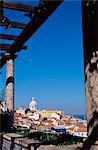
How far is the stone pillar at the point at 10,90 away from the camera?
468 inches

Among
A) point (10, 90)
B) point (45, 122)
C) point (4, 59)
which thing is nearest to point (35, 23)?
point (4, 59)

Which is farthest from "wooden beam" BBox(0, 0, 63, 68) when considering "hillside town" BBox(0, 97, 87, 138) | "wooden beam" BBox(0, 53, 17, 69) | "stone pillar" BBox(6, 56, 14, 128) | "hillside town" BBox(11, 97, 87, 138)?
"hillside town" BBox(11, 97, 87, 138)

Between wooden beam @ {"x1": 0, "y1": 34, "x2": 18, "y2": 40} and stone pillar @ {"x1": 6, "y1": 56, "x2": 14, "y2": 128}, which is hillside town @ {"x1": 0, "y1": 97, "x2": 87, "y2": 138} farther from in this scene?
wooden beam @ {"x1": 0, "y1": 34, "x2": 18, "y2": 40}

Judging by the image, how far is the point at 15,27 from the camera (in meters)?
8.44

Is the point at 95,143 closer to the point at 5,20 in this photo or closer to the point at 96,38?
the point at 96,38

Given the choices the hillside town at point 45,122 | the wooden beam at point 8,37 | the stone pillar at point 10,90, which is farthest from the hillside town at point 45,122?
the wooden beam at point 8,37

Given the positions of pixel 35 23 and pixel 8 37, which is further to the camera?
pixel 8 37

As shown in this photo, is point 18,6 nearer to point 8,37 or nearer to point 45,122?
point 8,37

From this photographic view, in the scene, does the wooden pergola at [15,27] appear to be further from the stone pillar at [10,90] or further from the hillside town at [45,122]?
the hillside town at [45,122]

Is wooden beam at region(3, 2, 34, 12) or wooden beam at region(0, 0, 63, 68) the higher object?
wooden beam at region(3, 2, 34, 12)

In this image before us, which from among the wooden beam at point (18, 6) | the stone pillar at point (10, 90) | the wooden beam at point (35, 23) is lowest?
the stone pillar at point (10, 90)

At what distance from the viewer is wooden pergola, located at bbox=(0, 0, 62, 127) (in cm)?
651

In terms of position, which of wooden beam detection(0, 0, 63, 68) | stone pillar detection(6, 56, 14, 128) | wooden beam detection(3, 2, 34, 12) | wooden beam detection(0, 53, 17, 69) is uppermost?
wooden beam detection(3, 2, 34, 12)

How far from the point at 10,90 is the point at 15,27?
4.02m
